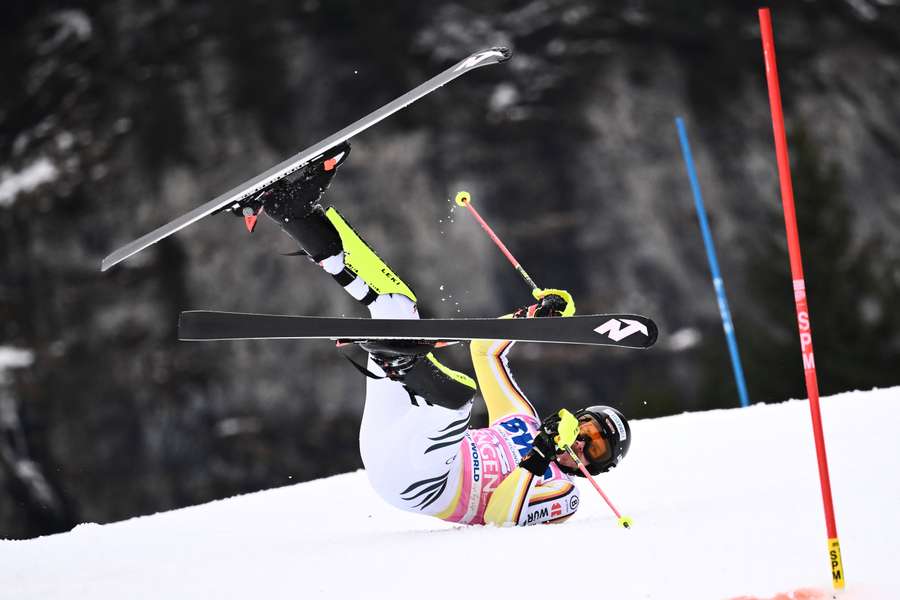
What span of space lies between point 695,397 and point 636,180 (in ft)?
14.1

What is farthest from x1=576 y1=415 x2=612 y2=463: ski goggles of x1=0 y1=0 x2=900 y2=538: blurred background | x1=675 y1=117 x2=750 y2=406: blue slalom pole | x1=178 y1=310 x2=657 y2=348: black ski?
x1=0 y1=0 x2=900 y2=538: blurred background

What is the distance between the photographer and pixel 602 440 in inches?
117

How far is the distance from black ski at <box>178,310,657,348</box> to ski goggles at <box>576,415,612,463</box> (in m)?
0.39

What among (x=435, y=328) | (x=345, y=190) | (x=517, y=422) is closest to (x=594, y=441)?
(x=517, y=422)

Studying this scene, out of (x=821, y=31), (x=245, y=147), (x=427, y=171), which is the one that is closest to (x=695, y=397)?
(x=427, y=171)

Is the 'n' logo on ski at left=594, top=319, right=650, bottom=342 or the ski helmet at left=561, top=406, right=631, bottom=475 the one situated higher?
the 'n' logo on ski at left=594, top=319, right=650, bottom=342

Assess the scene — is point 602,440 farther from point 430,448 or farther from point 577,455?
point 430,448

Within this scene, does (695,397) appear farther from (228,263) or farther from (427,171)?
(228,263)

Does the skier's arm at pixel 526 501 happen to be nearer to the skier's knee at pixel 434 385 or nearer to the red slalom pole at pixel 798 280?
the skier's knee at pixel 434 385

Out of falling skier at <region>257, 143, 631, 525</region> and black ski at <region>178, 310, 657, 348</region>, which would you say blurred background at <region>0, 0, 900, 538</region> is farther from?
black ski at <region>178, 310, 657, 348</region>

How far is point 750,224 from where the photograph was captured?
53.8ft

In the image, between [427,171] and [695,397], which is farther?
[427,171]

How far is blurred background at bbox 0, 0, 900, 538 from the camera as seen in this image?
14.9 metres

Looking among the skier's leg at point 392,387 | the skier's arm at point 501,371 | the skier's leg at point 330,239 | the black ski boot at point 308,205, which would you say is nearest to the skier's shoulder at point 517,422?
the skier's arm at point 501,371
